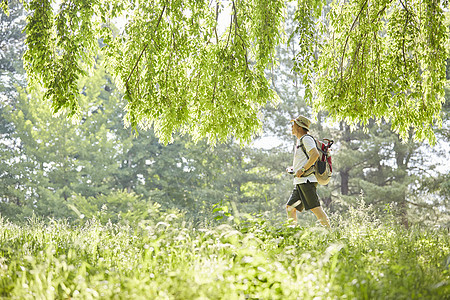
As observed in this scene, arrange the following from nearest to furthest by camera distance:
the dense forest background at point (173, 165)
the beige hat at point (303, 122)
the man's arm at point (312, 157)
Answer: the man's arm at point (312, 157)
the beige hat at point (303, 122)
the dense forest background at point (173, 165)

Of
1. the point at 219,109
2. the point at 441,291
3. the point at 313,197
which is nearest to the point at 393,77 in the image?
the point at 313,197

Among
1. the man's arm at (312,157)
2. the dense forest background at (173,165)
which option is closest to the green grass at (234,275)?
the man's arm at (312,157)

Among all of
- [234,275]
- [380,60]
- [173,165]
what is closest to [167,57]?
[380,60]

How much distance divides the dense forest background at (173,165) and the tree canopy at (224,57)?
10906 millimetres

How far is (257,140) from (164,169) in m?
5.82

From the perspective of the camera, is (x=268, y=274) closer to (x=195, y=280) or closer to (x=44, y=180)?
(x=195, y=280)

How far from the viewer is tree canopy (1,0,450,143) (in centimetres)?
478

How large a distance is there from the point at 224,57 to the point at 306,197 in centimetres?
212

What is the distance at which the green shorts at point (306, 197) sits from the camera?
5.25 meters

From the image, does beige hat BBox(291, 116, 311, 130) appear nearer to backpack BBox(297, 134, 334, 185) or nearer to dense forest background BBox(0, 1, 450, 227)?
backpack BBox(297, 134, 334, 185)

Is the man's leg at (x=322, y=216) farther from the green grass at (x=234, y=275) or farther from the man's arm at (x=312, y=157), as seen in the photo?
the green grass at (x=234, y=275)

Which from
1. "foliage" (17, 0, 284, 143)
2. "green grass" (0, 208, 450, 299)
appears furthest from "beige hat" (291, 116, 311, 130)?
"green grass" (0, 208, 450, 299)

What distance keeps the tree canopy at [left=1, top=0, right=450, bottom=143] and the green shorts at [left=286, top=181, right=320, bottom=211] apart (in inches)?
40.2

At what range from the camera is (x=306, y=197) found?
528cm
